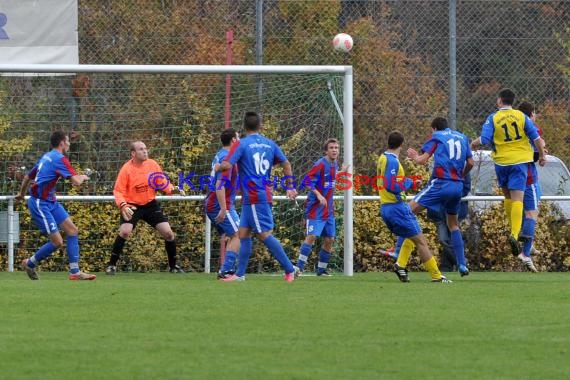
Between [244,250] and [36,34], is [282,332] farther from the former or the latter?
[36,34]

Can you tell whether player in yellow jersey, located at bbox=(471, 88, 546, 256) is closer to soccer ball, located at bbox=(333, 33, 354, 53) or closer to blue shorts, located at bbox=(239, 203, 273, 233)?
soccer ball, located at bbox=(333, 33, 354, 53)

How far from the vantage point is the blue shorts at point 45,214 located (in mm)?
14422

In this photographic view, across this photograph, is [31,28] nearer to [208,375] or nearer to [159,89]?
[159,89]

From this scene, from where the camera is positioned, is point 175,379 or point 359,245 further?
point 359,245

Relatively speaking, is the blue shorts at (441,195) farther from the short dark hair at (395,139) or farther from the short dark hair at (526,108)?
the short dark hair at (526,108)

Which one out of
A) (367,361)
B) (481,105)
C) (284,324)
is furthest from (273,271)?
(367,361)

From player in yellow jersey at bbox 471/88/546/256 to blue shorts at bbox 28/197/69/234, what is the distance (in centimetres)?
511

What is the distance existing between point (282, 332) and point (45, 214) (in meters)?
6.71

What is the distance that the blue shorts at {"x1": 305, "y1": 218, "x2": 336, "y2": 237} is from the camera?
1592cm

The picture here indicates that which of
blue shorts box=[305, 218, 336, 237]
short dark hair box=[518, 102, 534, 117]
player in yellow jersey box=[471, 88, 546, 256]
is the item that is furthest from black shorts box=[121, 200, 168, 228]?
short dark hair box=[518, 102, 534, 117]

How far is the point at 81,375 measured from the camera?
258 inches

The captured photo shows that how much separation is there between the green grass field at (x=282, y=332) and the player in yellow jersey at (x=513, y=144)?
83.6 inches

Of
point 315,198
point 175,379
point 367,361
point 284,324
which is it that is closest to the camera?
point 175,379

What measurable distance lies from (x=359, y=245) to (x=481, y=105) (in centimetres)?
290
